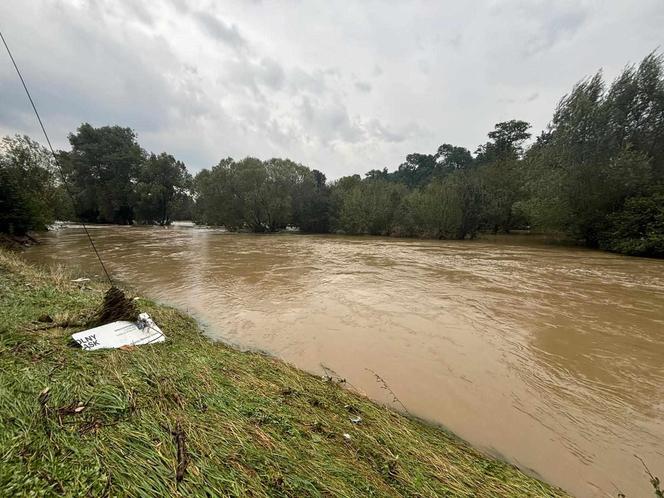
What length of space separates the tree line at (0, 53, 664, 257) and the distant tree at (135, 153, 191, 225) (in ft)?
0.50

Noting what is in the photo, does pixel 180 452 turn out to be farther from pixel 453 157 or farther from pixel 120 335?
pixel 453 157

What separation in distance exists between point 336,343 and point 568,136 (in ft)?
66.4

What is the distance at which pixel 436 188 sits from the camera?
25.6 m

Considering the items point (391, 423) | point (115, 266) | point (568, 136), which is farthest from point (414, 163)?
point (391, 423)

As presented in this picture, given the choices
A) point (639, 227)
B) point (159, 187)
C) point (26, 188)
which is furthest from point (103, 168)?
point (639, 227)

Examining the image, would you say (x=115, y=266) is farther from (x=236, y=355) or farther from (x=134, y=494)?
(x=134, y=494)

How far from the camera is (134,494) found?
1377mm

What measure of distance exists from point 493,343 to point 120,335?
5.38 metres

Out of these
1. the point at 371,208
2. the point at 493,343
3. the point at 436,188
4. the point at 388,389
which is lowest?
the point at 388,389

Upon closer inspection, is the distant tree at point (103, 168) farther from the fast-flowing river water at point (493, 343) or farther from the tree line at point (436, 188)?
the fast-flowing river water at point (493, 343)

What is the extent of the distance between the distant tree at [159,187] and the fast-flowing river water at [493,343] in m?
34.8

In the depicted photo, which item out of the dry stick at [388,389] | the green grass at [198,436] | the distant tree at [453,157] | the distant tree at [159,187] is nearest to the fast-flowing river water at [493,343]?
the dry stick at [388,389]

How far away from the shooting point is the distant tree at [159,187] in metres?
39.4

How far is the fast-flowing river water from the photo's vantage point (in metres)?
2.67
